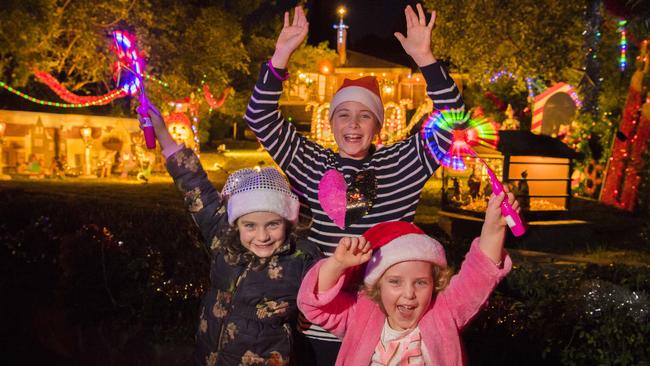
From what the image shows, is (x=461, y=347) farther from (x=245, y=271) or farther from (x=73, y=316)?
(x=73, y=316)

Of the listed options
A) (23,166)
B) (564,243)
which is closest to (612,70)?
(564,243)

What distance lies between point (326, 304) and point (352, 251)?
305 millimetres

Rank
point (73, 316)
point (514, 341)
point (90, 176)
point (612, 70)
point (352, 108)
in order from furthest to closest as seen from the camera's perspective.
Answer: point (90, 176) → point (612, 70) → point (73, 316) → point (514, 341) → point (352, 108)

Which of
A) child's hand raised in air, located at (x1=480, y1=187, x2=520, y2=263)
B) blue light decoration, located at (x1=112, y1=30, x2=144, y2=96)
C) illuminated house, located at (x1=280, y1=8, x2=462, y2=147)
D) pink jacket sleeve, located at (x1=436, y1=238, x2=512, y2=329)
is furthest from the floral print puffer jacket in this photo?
illuminated house, located at (x1=280, y1=8, x2=462, y2=147)

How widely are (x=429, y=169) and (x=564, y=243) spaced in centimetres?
752

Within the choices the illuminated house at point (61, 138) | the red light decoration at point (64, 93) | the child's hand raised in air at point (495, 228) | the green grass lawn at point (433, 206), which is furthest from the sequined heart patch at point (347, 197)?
the illuminated house at point (61, 138)

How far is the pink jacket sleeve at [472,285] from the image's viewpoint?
218 centimetres

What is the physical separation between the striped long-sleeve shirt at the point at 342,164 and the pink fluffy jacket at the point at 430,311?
37cm

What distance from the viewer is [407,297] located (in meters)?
2.25

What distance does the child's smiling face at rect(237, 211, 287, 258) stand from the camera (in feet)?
8.80

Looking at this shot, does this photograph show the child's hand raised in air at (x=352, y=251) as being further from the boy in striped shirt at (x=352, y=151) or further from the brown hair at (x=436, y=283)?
the boy in striped shirt at (x=352, y=151)

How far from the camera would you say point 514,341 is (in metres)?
3.83

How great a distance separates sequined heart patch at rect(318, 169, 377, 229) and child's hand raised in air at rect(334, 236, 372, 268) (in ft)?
2.15

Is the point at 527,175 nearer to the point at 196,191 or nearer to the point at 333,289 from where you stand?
the point at 196,191
